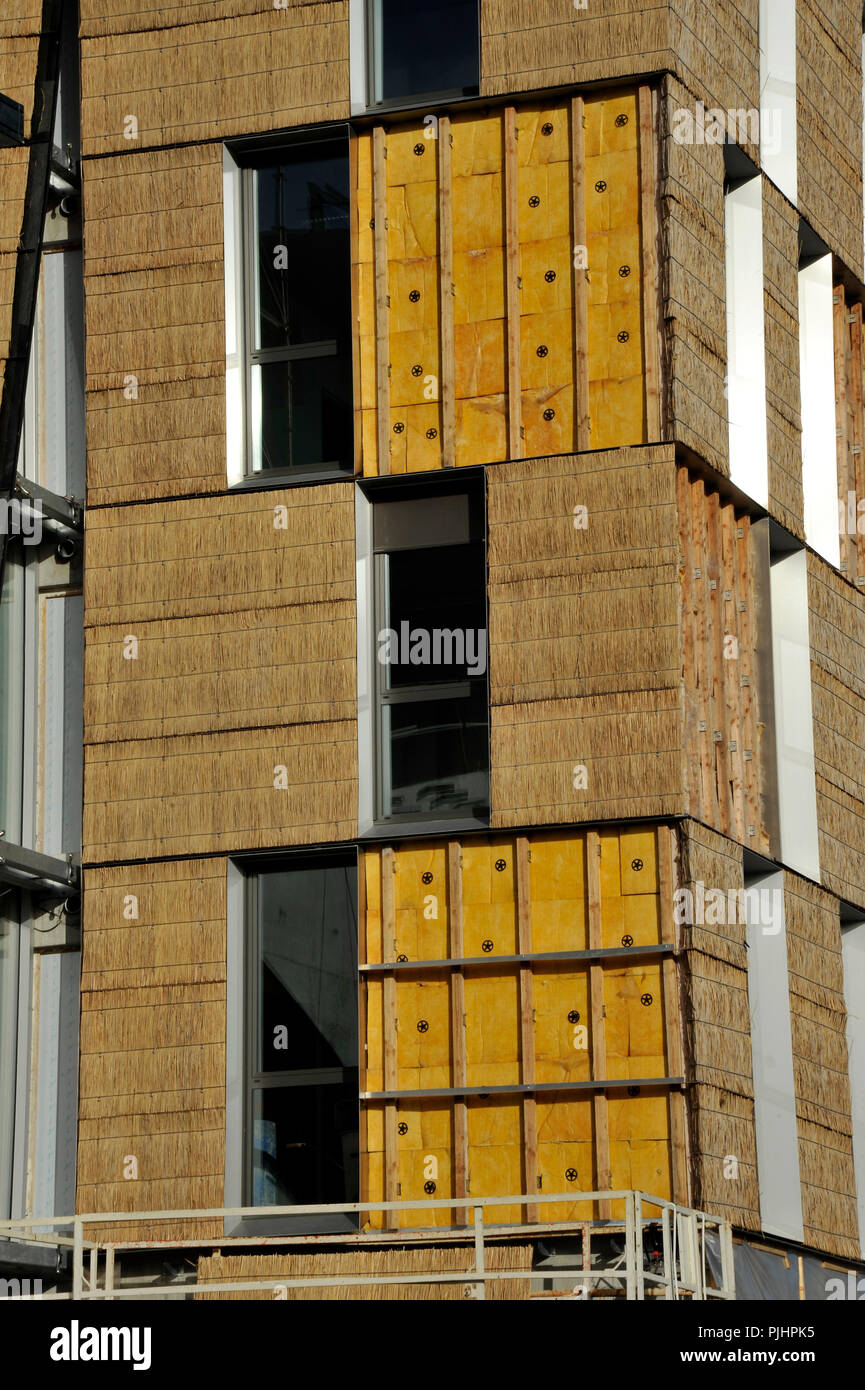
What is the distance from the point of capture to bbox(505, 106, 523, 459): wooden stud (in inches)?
758

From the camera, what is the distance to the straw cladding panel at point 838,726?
2144 centimetres

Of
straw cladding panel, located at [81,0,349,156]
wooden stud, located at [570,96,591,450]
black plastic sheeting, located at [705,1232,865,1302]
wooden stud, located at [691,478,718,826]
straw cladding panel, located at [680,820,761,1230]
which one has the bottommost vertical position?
black plastic sheeting, located at [705,1232,865,1302]

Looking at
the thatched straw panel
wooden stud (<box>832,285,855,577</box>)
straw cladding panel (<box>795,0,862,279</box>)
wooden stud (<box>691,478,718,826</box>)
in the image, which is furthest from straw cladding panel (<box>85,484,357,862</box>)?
straw cladding panel (<box>795,0,862,279</box>)

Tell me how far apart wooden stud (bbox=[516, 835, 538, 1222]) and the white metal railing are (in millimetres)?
296

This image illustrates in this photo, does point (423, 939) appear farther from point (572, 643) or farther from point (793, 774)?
point (793, 774)

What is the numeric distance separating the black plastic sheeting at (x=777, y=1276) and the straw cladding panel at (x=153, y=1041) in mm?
4165

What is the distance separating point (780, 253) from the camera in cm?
2186

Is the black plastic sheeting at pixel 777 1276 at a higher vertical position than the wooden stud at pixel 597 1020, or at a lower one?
lower

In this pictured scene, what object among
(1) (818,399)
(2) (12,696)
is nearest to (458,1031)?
(2) (12,696)

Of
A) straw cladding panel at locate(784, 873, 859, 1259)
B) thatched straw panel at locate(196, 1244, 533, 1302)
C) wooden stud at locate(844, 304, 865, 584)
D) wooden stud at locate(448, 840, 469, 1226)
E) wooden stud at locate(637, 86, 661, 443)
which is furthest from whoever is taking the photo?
wooden stud at locate(844, 304, 865, 584)

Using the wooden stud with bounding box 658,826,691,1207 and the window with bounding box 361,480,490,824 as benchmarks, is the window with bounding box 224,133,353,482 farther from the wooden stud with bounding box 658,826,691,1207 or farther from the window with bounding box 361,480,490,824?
the wooden stud with bounding box 658,826,691,1207

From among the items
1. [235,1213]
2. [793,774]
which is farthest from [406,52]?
[235,1213]

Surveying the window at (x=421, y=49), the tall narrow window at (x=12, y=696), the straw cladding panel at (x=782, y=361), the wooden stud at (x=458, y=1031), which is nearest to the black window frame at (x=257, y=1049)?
the wooden stud at (x=458, y=1031)

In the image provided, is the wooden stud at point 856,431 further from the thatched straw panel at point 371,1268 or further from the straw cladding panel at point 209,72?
the thatched straw panel at point 371,1268
